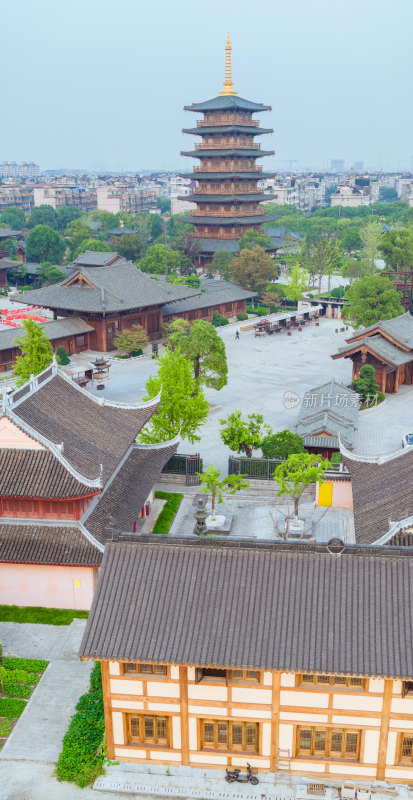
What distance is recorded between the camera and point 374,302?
64688mm

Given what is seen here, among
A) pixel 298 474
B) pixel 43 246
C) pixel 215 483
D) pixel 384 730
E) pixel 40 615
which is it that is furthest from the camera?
pixel 43 246

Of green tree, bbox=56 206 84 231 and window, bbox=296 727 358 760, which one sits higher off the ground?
green tree, bbox=56 206 84 231

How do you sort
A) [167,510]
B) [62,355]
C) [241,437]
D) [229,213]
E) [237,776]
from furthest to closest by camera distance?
[229,213] → [62,355] → [241,437] → [167,510] → [237,776]

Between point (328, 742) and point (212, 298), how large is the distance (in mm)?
62811

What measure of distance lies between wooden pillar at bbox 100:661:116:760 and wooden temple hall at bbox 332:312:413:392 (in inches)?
1517

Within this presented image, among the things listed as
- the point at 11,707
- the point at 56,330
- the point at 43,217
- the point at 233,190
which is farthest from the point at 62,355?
the point at 43,217

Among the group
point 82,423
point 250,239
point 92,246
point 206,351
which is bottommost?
point 206,351

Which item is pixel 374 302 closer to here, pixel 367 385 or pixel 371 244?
pixel 367 385

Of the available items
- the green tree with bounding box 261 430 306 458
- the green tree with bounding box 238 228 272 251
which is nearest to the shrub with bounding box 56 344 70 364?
the green tree with bounding box 261 430 306 458

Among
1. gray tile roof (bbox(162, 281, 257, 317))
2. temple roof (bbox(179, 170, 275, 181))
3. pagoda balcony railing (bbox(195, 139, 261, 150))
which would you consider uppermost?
pagoda balcony railing (bbox(195, 139, 261, 150))

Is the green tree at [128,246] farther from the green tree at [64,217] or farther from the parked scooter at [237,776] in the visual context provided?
the parked scooter at [237,776]

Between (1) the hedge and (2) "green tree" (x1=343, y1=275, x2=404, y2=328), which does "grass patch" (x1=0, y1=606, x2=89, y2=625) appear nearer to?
(1) the hedge

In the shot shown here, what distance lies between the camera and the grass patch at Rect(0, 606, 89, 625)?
88.1 feet

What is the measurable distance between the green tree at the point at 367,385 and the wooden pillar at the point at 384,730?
3509 cm
